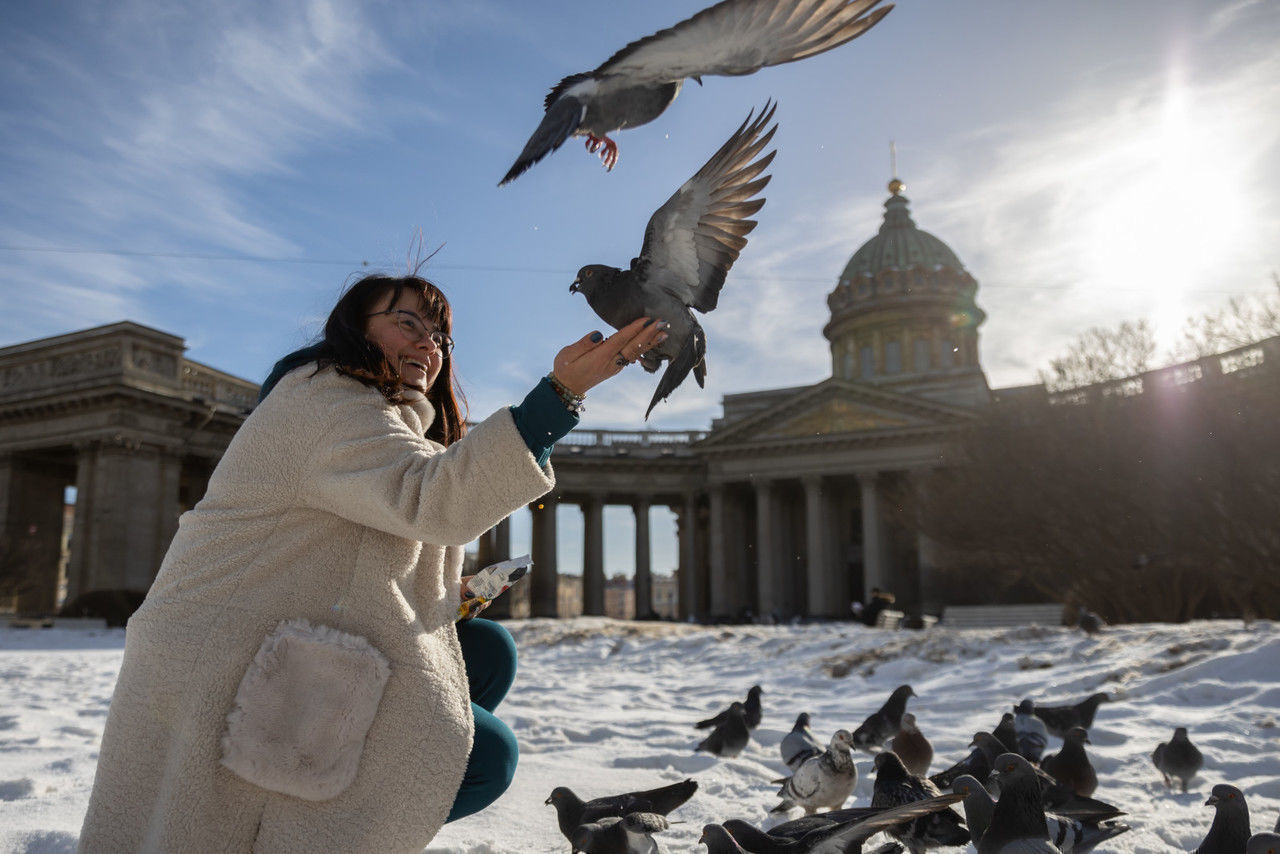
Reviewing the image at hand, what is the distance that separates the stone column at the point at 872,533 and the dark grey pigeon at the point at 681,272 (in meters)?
44.3

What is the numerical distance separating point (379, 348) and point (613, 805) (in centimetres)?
222

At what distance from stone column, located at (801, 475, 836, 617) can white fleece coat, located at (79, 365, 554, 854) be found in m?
44.1

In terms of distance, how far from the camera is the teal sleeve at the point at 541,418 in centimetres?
237

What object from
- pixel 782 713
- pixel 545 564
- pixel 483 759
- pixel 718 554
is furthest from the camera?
pixel 718 554

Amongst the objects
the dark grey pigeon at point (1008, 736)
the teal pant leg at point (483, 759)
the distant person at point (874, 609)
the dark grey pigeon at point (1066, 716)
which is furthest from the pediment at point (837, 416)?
the teal pant leg at point (483, 759)

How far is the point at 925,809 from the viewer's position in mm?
2619

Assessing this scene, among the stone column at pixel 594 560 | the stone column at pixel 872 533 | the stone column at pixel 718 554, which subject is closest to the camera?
the stone column at pixel 872 533

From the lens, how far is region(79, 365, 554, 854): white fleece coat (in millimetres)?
2285

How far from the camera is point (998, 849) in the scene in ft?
11.2

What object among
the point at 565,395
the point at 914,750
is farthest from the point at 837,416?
the point at 565,395

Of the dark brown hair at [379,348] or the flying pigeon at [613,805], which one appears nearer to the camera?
the dark brown hair at [379,348]

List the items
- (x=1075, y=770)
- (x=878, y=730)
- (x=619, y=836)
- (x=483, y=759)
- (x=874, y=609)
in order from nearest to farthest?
(x=483, y=759) → (x=619, y=836) → (x=1075, y=770) → (x=878, y=730) → (x=874, y=609)

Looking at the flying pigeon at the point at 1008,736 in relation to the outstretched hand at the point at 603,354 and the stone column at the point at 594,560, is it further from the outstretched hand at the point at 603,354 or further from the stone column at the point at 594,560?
the stone column at the point at 594,560

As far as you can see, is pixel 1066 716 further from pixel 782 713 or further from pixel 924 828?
pixel 924 828
